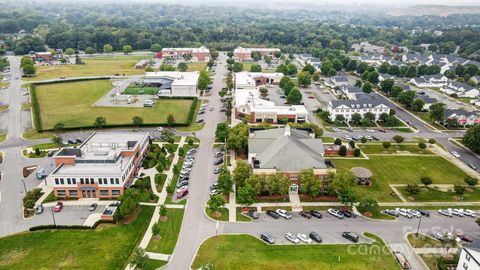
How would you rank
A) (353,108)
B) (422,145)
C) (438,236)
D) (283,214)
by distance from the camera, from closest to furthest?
(438,236), (283,214), (422,145), (353,108)

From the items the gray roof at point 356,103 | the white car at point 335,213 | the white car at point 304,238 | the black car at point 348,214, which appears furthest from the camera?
the gray roof at point 356,103

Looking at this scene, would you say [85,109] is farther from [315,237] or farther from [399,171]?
[399,171]

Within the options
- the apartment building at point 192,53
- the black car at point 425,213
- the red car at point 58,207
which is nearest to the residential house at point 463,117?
the black car at point 425,213

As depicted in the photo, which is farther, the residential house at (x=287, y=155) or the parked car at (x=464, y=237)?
the residential house at (x=287, y=155)

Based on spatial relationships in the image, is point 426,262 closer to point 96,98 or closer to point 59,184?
point 59,184

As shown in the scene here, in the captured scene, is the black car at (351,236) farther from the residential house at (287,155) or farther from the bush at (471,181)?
the bush at (471,181)

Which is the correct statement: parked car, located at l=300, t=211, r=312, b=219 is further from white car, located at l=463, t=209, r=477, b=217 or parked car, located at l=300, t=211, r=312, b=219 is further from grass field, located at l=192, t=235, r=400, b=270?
white car, located at l=463, t=209, r=477, b=217

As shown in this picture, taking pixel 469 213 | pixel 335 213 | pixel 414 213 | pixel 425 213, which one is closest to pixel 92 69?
pixel 335 213
